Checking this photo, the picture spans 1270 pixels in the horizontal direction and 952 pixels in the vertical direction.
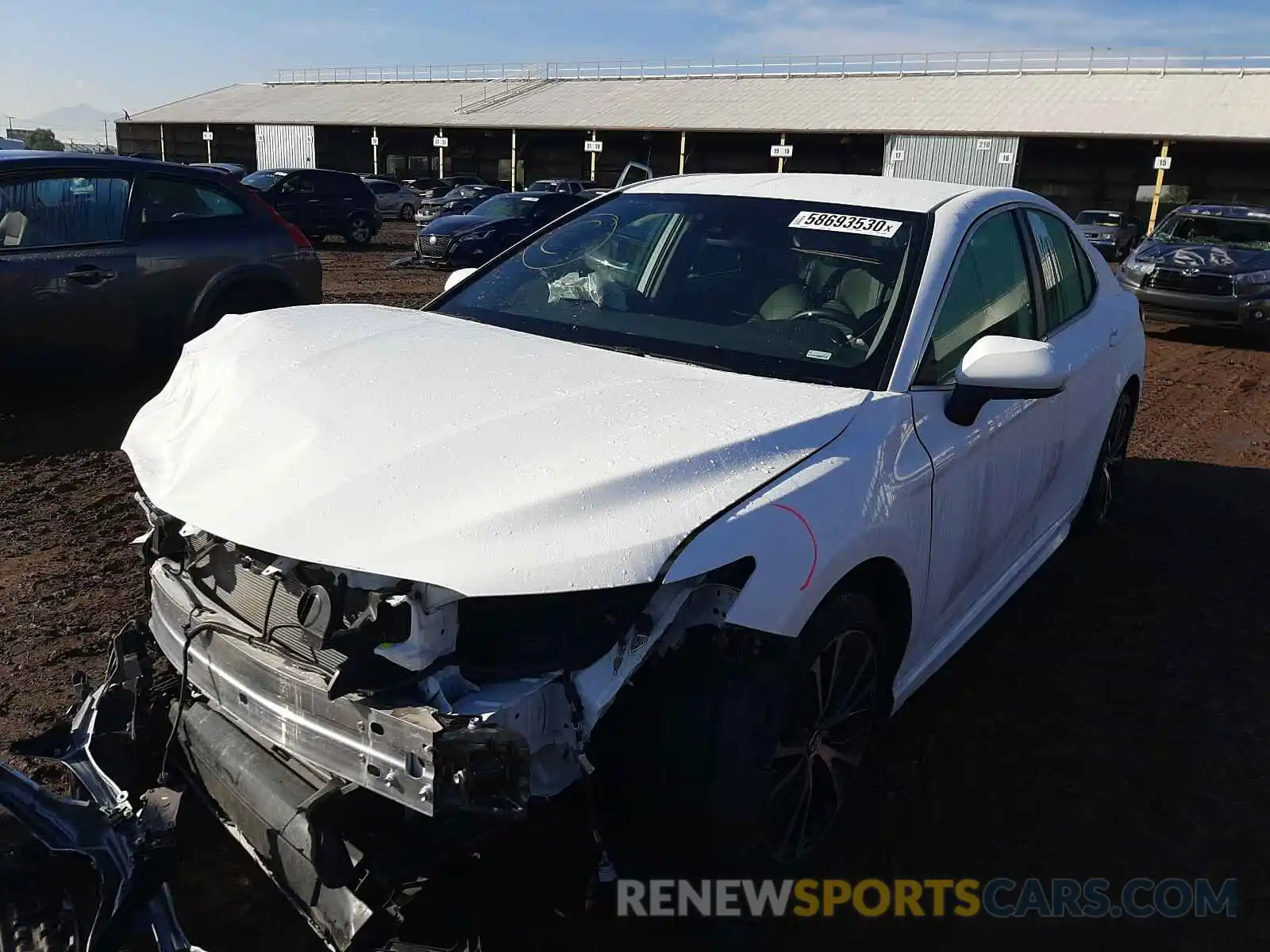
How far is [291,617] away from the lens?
2.28 m

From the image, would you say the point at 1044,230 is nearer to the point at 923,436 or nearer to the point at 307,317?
the point at 923,436

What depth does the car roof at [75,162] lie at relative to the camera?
20.4 feet

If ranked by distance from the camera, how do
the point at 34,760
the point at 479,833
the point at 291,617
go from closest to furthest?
the point at 479,833 < the point at 291,617 < the point at 34,760

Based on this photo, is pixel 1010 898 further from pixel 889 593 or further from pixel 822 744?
pixel 889 593

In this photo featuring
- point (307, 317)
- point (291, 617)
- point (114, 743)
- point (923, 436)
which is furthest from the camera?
point (307, 317)

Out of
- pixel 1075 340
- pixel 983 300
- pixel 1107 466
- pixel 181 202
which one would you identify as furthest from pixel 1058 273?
pixel 181 202

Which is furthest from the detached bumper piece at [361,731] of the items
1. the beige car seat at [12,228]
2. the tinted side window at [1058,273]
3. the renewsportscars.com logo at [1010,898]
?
the beige car seat at [12,228]

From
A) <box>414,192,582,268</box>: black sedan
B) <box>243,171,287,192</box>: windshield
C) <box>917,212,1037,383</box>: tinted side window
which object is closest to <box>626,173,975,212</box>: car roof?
<box>917,212,1037,383</box>: tinted side window

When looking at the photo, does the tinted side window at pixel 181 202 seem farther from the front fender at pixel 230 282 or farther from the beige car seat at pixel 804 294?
the beige car seat at pixel 804 294

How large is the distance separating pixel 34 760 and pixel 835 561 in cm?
248

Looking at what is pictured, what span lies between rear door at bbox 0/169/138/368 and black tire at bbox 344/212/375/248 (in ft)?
51.8

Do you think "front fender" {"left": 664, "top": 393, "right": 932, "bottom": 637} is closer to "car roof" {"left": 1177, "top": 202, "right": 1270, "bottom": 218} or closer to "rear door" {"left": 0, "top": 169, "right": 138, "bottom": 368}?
"rear door" {"left": 0, "top": 169, "right": 138, "bottom": 368}

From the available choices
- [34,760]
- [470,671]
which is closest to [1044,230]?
[470,671]

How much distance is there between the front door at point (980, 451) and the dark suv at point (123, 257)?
208 inches
